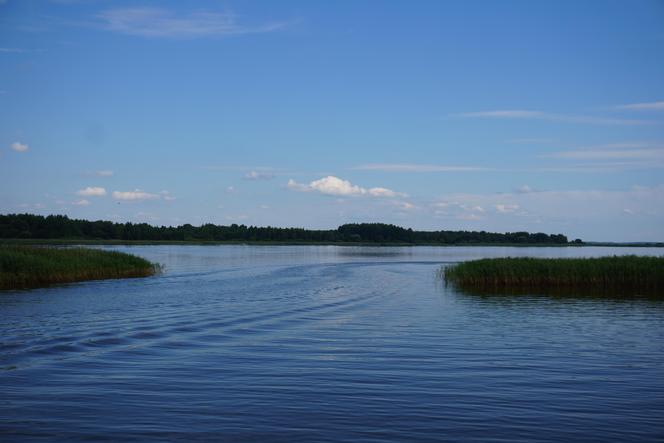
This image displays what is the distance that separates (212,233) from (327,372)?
14842cm

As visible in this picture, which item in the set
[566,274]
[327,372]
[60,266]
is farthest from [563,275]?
[60,266]

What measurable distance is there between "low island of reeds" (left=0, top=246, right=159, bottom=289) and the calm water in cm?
848

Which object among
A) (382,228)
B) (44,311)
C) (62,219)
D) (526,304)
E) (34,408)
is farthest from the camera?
(382,228)

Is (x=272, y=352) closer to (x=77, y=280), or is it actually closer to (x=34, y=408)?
(x=34, y=408)

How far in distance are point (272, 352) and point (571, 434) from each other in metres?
7.98

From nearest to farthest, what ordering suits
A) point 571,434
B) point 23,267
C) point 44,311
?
1. point 571,434
2. point 44,311
3. point 23,267

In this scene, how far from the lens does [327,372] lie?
12.5 m

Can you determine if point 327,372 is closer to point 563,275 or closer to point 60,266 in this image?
point 563,275

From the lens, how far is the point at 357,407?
32.2 feet

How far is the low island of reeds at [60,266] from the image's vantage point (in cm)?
3209

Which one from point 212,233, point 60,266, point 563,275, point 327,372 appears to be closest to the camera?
point 327,372

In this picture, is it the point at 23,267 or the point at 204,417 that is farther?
A: the point at 23,267

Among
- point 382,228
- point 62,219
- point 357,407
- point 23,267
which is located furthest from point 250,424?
point 382,228

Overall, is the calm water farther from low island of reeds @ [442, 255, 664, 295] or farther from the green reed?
the green reed
